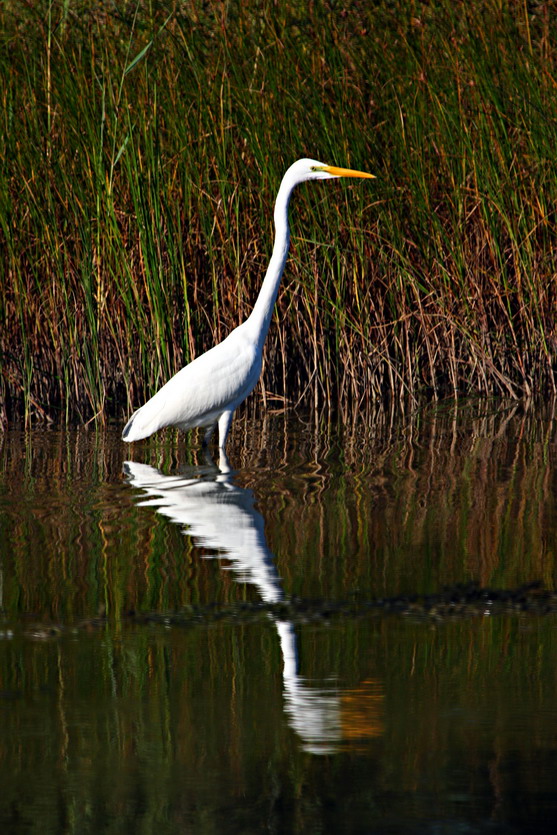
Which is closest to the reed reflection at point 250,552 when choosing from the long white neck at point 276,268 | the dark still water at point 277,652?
the dark still water at point 277,652

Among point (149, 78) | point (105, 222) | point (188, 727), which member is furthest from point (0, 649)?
point (149, 78)

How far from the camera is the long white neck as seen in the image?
5781mm

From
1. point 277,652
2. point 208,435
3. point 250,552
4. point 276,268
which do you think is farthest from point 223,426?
point 277,652

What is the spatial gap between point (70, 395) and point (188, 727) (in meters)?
4.40

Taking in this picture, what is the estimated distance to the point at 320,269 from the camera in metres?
6.83

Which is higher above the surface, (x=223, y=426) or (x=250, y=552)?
(x=223, y=426)

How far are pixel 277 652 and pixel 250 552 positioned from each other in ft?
3.30

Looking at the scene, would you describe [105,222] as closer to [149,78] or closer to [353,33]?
[149,78]

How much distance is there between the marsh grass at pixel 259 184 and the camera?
629cm

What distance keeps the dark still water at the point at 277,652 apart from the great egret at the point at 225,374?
1.45 feet

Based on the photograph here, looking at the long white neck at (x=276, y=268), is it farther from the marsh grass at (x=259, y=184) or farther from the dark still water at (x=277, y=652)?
the dark still water at (x=277, y=652)

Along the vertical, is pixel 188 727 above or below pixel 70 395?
below

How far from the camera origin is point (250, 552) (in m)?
3.89

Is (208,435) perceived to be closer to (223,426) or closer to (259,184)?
(223,426)
